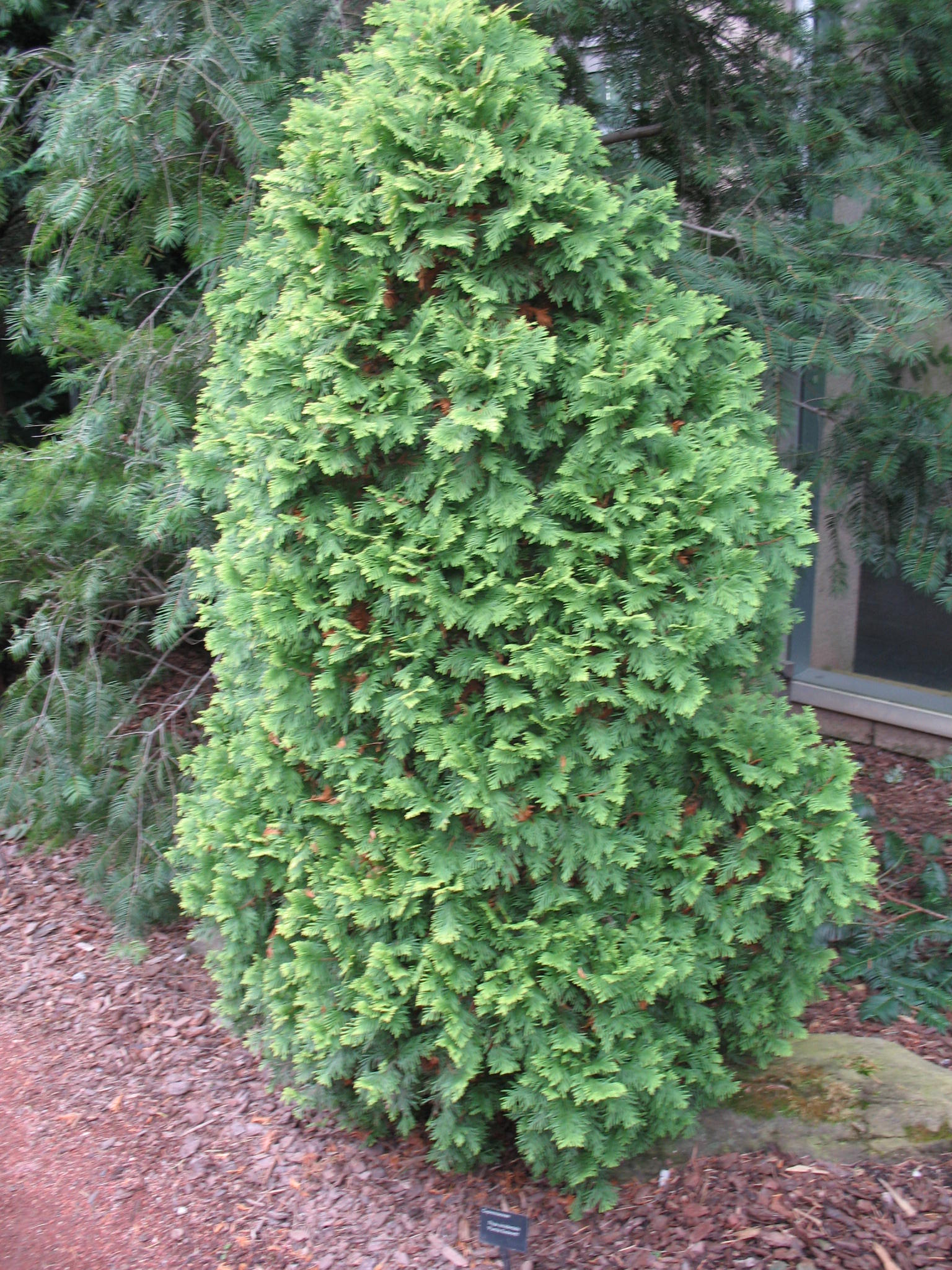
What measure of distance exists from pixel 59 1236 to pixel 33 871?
252cm

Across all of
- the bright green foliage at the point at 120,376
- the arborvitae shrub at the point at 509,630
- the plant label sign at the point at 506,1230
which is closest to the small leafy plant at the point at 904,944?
the arborvitae shrub at the point at 509,630

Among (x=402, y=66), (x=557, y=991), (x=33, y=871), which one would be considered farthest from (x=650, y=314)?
(x=33, y=871)

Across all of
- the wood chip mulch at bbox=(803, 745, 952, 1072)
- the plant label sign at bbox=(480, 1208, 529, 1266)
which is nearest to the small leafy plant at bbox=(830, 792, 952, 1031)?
the wood chip mulch at bbox=(803, 745, 952, 1072)

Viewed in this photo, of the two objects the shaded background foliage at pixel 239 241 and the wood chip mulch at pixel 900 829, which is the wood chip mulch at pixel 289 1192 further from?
the shaded background foliage at pixel 239 241

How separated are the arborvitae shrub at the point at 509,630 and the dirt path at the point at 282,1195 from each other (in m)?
0.22

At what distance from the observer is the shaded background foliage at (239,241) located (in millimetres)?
3332

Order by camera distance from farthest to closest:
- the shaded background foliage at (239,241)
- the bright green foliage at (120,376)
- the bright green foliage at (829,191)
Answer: the bright green foliage at (120,376)
the shaded background foliage at (239,241)
the bright green foliage at (829,191)

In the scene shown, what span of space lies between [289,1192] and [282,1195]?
23 mm

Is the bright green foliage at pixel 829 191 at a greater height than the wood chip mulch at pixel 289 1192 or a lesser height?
greater

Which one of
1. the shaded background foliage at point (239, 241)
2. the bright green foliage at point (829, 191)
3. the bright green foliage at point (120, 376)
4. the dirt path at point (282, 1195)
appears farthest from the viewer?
the bright green foliage at point (120, 376)

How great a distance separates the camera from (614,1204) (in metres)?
2.63

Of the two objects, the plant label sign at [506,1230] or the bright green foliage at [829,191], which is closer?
the plant label sign at [506,1230]

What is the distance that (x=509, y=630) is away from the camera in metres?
2.41

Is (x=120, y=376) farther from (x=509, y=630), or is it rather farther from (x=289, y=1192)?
(x=289, y=1192)
